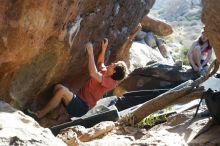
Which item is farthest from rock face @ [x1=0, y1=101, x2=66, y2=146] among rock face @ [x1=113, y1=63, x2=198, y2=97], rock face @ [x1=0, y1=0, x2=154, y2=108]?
rock face @ [x1=113, y1=63, x2=198, y2=97]

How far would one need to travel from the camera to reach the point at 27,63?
8.80 metres

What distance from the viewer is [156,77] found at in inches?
601

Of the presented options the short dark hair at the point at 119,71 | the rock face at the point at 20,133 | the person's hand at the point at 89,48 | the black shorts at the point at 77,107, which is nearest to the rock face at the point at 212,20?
the short dark hair at the point at 119,71

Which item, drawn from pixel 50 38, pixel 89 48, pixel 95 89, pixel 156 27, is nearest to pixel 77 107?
pixel 95 89

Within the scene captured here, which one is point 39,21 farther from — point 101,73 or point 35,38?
point 101,73

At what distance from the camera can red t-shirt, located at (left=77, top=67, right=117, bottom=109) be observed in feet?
34.3

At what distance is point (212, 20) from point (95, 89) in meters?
4.01

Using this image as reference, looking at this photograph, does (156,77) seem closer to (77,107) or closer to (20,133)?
(77,107)

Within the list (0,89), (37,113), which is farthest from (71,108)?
(0,89)

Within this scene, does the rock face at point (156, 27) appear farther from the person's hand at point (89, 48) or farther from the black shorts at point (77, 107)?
the black shorts at point (77, 107)

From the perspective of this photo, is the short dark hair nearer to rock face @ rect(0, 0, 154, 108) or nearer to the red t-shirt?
the red t-shirt

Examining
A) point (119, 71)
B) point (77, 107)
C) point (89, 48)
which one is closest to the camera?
point (119, 71)

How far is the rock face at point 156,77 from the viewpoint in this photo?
14.7 metres

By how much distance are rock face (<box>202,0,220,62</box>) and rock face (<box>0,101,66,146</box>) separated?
328 centimetres
